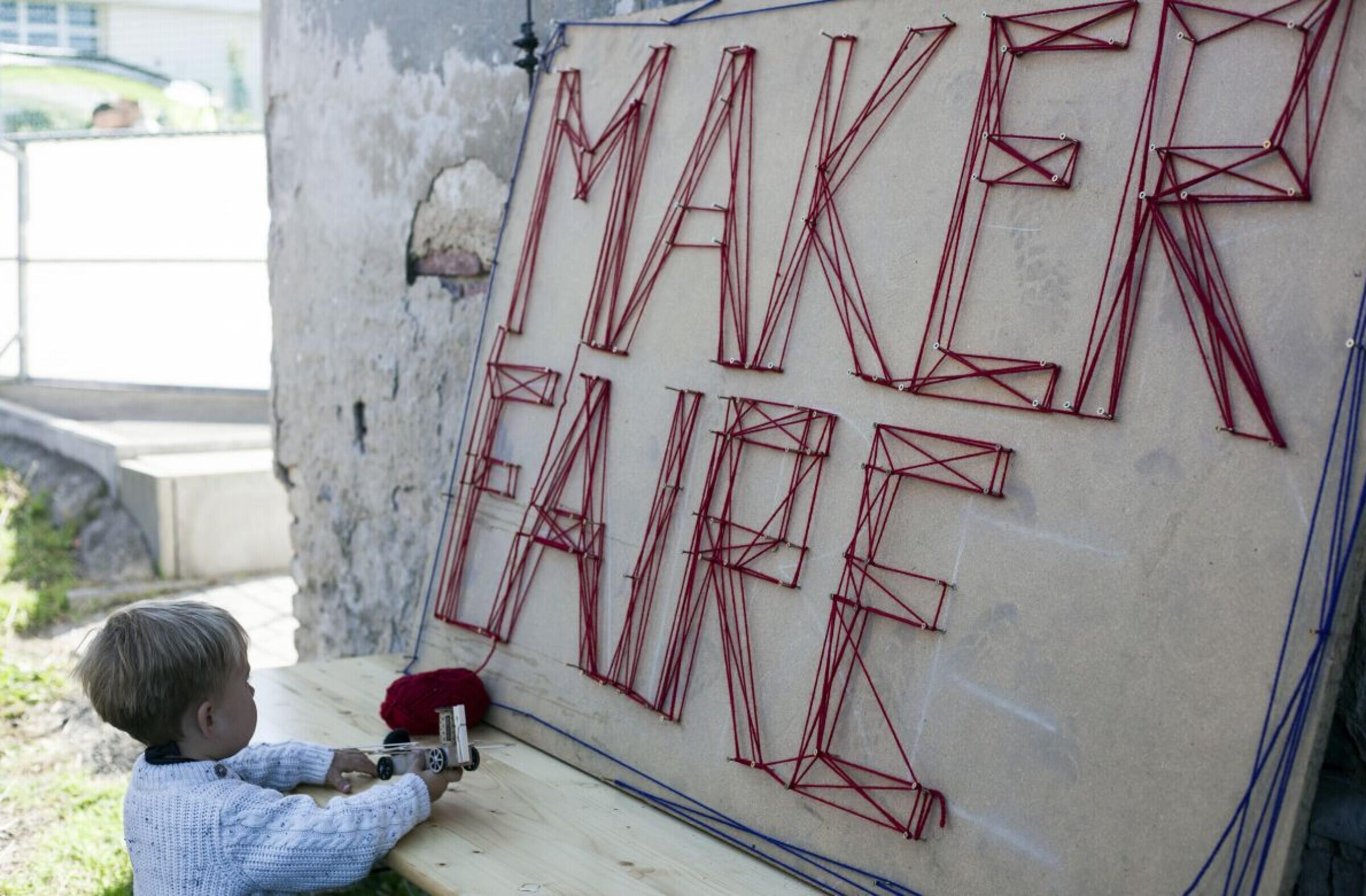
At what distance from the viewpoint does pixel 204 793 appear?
162 cm

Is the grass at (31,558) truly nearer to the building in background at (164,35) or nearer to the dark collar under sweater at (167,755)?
the dark collar under sweater at (167,755)

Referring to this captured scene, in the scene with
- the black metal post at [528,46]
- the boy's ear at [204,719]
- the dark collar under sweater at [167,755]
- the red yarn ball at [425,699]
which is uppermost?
the black metal post at [528,46]

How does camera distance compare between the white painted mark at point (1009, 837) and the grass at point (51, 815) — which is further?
the grass at point (51, 815)

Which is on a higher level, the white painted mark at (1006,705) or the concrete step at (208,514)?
the white painted mark at (1006,705)

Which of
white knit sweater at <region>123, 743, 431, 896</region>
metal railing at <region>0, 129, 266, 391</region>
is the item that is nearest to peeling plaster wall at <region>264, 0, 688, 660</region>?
white knit sweater at <region>123, 743, 431, 896</region>

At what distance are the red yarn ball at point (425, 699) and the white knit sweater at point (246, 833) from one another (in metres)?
0.34

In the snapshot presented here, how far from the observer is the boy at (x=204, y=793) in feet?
5.27

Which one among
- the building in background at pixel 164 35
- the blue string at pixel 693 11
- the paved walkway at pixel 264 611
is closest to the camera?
the blue string at pixel 693 11

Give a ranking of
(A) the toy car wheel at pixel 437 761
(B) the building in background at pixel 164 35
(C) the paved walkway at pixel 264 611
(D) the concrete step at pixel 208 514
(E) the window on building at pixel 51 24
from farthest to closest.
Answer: (E) the window on building at pixel 51 24, (B) the building in background at pixel 164 35, (D) the concrete step at pixel 208 514, (C) the paved walkway at pixel 264 611, (A) the toy car wheel at pixel 437 761

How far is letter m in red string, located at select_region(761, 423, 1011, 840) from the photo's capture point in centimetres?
149

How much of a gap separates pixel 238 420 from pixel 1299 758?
238 inches

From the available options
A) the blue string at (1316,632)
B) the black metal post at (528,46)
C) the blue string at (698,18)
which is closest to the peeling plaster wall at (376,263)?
the black metal post at (528,46)

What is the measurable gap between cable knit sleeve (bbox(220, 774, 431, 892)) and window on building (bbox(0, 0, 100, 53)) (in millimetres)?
22476

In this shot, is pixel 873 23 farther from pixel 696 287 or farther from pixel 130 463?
pixel 130 463
